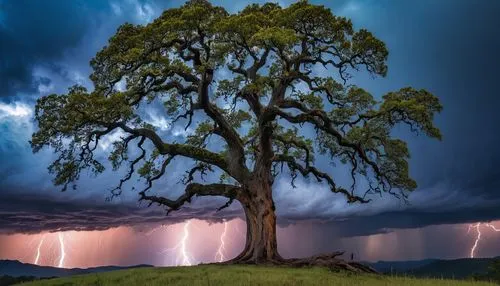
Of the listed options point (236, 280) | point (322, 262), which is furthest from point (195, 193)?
point (236, 280)

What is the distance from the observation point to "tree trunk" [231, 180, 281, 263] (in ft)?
97.1

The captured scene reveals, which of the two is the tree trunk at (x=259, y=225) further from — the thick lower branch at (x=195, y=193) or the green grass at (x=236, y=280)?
the green grass at (x=236, y=280)

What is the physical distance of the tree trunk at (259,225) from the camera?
29609 millimetres

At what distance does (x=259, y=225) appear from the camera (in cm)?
3039

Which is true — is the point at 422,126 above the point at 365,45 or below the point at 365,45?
below

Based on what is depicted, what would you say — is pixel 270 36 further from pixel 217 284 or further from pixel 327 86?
pixel 217 284

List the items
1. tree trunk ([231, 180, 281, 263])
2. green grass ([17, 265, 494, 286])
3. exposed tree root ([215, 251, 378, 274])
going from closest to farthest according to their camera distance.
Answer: green grass ([17, 265, 494, 286]) < exposed tree root ([215, 251, 378, 274]) < tree trunk ([231, 180, 281, 263])

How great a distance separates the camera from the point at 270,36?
24.4 meters

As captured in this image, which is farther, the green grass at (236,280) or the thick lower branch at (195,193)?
the thick lower branch at (195,193)

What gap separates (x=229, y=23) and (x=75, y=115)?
1088 centimetres

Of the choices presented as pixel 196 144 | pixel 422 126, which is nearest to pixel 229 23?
pixel 196 144

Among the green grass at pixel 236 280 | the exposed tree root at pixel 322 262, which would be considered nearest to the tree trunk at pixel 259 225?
the exposed tree root at pixel 322 262

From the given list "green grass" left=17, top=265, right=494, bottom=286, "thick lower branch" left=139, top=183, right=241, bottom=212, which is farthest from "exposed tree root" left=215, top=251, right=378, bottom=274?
"thick lower branch" left=139, top=183, right=241, bottom=212

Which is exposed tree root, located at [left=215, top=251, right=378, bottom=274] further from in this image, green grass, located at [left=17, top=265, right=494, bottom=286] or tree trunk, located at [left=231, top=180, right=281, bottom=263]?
Answer: green grass, located at [left=17, top=265, right=494, bottom=286]
